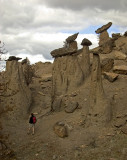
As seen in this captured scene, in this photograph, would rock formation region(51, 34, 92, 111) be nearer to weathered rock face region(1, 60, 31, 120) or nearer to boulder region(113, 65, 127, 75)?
weathered rock face region(1, 60, 31, 120)

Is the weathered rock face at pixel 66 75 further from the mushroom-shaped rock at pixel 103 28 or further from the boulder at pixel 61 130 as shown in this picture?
the mushroom-shaped rock at pixel 103 28

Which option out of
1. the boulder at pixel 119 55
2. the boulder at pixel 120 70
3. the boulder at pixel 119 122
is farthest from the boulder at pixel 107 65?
the boulder at pixel 119 122

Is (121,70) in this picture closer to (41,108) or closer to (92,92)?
(92,92)

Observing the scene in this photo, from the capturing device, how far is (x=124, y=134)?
41.4 feet

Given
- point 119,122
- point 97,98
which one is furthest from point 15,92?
point 119,122

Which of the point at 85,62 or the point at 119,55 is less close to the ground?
the point at 119,55

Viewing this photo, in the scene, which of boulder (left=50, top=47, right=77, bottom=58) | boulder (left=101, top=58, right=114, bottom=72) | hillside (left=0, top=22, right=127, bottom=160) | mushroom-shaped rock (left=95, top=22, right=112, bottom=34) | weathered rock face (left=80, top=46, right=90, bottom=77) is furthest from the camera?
mushroom-shaped rock (left=95, top=22, right=112, bottom=34)

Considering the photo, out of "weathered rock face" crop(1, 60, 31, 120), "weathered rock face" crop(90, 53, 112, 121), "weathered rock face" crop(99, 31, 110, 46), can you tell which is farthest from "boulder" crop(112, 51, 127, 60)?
"weathered rock face" crop(90, 53, 112, 121)

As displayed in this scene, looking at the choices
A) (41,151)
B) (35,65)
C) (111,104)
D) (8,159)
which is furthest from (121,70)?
(35,65)

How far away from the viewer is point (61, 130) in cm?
1350

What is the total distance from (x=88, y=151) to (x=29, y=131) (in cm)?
449

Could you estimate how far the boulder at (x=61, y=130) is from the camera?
44.1 feet

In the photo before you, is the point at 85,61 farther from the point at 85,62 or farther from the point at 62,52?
the point at 62,52

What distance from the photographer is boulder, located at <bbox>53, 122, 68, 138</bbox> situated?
13.4 meters
